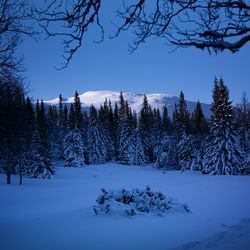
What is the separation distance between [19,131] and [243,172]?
913 inches

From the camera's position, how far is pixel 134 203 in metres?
5.26

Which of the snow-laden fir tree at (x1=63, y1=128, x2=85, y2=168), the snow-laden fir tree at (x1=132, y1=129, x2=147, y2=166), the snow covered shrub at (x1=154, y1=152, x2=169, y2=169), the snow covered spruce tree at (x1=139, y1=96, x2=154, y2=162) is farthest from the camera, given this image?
the snow covered spruce tree at (x1=139, y1=96, x2=154, y2=162)

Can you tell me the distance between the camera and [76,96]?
3734 centimetres

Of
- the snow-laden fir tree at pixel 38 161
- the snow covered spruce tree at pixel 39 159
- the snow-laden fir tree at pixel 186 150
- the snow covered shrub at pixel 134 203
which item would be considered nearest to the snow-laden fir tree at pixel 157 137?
the snow-laden fir tree at pixel 186 150

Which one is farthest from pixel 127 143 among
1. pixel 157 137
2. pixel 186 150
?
pixel 186 150

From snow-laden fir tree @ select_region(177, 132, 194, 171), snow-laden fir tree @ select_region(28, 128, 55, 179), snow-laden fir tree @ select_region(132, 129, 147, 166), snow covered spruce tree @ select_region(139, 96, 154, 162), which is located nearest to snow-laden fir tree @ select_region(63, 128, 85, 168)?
snow-laden fir tree @ select_region(28, 128, 55, 179)

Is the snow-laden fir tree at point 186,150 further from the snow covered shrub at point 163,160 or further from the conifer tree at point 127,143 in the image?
the conifer tree at point 127,143

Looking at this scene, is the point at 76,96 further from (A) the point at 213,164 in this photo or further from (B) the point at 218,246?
(B) the point at 218,246

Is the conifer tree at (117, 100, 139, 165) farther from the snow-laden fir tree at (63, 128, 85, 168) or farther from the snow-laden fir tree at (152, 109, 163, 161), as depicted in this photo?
the snow-laden fir tree at (63, 128, 85, 168)

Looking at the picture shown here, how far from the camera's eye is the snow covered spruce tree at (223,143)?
18.3m

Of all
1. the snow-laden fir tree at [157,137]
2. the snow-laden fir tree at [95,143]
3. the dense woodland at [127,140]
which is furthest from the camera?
the snow-laden fir tree at [157,137]

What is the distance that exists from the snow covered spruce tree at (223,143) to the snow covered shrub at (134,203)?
15.6 metres

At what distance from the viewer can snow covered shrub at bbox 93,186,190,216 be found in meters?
4.94

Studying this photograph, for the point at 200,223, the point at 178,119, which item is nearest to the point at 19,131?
the point at 200,223
